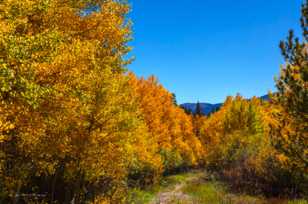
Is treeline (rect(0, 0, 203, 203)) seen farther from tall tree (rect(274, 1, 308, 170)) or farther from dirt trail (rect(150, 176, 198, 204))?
tall tree (rect(274, 1, 308, 170))

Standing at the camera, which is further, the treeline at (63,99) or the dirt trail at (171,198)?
the dirt trail at (171,198)

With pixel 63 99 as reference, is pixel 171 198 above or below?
below

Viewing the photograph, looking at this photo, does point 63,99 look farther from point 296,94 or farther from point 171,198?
point 171,198

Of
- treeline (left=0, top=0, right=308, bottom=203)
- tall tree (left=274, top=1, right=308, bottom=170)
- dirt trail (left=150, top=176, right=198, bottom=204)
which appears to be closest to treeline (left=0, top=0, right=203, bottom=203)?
treeline (left=0, top=0, right=308, bottom=203)

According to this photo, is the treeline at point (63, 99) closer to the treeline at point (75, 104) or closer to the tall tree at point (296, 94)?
the treeline at point (75, 104)

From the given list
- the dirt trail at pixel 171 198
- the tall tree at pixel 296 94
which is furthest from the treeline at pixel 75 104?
the dirt trail at pixel 171 198

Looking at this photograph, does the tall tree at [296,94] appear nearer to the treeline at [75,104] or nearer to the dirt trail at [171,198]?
the treeline at [75,104]

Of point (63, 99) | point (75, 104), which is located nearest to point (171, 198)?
point (75, 104)

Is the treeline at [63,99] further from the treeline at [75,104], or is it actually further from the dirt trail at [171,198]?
the dirt trail at [171,198]

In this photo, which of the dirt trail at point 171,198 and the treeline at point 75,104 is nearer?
the treeline at point 75,104

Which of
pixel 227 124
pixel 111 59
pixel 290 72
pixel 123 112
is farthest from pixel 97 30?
pixel 227 124

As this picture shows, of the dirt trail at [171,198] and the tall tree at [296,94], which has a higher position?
the tall tree at [296,94]

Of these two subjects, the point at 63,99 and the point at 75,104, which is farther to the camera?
the point at 75,104

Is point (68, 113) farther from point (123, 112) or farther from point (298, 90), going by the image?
point (298, 90)
